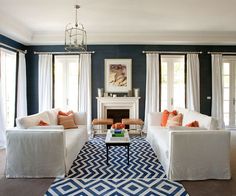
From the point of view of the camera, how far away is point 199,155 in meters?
3.24

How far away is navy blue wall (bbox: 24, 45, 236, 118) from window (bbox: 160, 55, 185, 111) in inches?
17.7

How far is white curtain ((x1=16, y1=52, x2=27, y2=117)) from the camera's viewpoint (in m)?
6.19

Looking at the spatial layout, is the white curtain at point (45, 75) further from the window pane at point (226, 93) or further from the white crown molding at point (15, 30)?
the window pane at point (226, 93)

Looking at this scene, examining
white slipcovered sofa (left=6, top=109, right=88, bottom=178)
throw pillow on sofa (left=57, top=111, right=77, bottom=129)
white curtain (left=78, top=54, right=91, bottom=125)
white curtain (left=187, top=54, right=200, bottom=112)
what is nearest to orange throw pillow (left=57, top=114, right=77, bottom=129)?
throw pillow on sofa (left=57, top=111, right=77, bottom=129)

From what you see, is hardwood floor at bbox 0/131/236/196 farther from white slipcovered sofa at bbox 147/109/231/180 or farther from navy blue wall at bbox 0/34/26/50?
navy blue wall at bbox 0/34/26/50

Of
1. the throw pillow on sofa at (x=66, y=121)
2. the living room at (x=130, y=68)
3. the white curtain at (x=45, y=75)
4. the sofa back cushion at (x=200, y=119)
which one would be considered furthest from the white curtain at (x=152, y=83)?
the white curtain at (x=45, y=75)

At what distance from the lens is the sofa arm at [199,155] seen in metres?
3.20

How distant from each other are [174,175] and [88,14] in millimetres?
3703

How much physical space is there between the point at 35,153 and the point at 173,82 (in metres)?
4.89

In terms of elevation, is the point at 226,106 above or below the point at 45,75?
below

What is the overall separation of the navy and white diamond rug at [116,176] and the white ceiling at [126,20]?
10.0 ft

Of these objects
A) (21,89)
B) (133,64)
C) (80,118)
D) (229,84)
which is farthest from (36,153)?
(229,84)

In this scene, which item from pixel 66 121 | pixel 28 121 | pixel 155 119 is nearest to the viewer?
pixel 28 121

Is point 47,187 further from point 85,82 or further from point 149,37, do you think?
point 149,37
